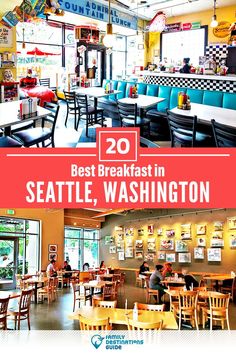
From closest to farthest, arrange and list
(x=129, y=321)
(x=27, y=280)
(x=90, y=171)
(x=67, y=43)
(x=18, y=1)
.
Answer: (x=90, y=171), (x=129, y=321), (x=27, y=280), (x=18, y=1), (x=67, y=43)

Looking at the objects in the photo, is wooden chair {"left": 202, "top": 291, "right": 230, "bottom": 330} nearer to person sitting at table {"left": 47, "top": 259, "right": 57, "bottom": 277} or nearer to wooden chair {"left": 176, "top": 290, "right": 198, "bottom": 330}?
wooden chair {"left": 176, "top": 290, "right": 198, "bottom": 330}

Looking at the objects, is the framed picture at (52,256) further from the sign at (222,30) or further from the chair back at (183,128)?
the sign at (222,30)

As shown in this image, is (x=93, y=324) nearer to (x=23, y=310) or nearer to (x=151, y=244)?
(x=151, y=244)

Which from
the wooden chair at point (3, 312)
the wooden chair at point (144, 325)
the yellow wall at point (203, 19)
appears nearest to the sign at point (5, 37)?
the wooden chair at point (3, 312)

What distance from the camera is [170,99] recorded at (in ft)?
18.3

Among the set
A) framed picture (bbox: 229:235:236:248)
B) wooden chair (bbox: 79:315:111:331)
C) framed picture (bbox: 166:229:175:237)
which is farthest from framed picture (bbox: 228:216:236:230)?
wooden chair (bbox: 79:315:111:331)

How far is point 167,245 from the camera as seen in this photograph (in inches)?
131

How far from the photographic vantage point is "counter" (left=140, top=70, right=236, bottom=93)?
209 inches

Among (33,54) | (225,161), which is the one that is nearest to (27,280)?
(225,161)

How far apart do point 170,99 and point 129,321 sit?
340 centimetres

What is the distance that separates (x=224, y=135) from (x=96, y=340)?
5.07ft

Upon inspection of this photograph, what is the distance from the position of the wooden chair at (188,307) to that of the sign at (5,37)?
3.48 meters

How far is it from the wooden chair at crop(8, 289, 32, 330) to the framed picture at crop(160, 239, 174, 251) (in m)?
1.16

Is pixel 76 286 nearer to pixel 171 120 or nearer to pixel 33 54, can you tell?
pixel 171 120
